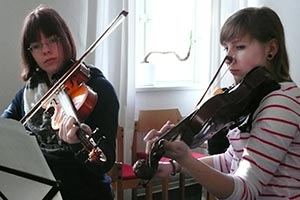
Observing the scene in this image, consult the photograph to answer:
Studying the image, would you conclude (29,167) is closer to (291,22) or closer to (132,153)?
(132,153)

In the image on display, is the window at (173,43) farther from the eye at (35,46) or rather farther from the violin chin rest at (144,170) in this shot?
the violin chin rest at (144,170)

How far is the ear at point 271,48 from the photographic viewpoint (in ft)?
3.16

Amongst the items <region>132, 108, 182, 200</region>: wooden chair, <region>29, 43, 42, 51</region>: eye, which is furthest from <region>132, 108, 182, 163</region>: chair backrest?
<region>29, 43, 42, 51</region>: eye

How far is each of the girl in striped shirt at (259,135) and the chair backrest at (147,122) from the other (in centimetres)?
151

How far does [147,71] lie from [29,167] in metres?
2.08

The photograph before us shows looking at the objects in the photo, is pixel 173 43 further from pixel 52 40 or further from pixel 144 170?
pixel 144 170

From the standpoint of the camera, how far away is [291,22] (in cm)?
291

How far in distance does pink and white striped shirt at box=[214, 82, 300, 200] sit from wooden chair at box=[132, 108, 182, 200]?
1545 mm

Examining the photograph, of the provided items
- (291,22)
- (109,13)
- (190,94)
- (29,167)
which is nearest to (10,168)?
(29,167)

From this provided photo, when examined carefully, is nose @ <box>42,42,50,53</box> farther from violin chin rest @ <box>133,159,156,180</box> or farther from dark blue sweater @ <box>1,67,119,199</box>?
violin chin rest @ <box>133,159,156,180</box>

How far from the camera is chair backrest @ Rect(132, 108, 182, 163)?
253 cm

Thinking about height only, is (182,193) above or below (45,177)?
below

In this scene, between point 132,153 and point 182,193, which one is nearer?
point 132,153

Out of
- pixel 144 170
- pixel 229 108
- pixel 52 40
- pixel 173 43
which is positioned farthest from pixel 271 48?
pixel 173 43
